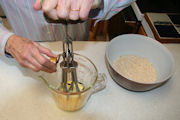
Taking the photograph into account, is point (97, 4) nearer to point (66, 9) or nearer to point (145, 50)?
point (66, 9)

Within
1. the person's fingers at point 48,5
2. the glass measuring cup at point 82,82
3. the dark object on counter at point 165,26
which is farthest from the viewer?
the dark object on counter at point 165,26

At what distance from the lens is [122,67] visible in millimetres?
701

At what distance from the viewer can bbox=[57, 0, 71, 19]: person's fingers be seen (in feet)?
1.23

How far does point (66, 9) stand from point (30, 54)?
23 cm

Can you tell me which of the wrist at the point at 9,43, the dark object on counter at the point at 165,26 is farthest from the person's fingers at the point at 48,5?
the dark object on counter at the point at 165,26

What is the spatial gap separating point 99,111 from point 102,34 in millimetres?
1360

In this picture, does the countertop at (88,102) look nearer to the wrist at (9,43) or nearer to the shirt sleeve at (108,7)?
the wrist at (9,43)

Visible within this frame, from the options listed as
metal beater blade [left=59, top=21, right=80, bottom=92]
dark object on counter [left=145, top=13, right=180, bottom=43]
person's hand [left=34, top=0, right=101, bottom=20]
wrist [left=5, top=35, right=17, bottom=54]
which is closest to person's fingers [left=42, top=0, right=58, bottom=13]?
person's hand [left=34, top=0, right=101, bottom=20]

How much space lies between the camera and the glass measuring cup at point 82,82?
1.60 feet

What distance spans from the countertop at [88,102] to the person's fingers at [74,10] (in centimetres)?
33

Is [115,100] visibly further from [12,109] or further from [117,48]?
[12,109]

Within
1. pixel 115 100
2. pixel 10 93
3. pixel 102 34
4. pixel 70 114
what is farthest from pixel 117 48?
pixel 102 34

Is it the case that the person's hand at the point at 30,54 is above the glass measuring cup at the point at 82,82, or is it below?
above

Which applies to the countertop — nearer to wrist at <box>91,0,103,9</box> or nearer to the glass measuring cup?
the glass measuring cup
